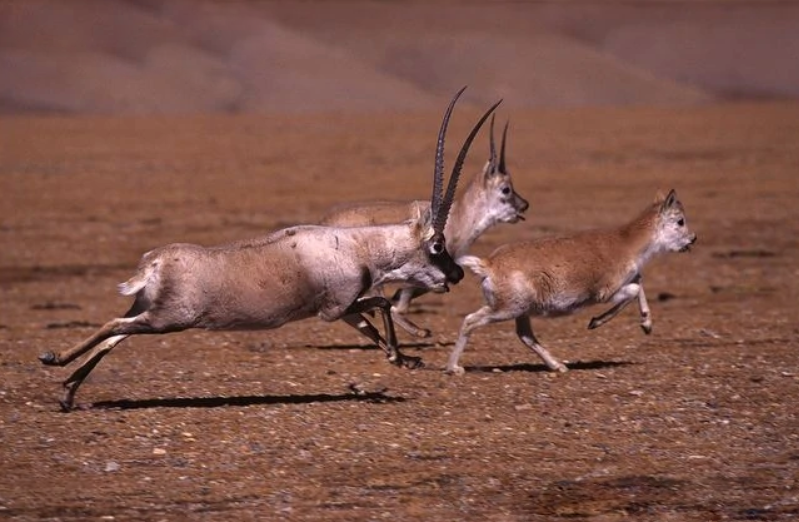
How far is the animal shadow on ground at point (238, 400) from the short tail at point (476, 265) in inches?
43.1

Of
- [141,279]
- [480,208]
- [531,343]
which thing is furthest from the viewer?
[480,208]

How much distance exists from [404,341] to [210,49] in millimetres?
A: 71838

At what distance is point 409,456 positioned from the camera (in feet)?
30.7

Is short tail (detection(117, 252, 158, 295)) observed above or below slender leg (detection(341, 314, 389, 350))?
above

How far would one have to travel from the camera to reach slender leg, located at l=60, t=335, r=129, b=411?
993 cm

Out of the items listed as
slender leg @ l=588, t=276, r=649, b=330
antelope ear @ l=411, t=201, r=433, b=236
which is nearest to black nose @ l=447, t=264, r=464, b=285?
antelope ear @ l=411, t=201, r=433, b=236

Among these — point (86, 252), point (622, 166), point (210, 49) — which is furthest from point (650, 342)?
point (210, 49)

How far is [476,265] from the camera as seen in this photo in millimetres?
11430

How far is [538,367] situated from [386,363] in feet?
4.02

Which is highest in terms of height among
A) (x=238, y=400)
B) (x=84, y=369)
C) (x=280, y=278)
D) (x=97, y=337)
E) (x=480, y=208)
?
(x=480, y=208)

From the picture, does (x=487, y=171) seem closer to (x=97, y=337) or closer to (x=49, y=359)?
(x=97, y=337)

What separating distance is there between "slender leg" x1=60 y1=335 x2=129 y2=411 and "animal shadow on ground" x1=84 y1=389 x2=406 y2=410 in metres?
0.16

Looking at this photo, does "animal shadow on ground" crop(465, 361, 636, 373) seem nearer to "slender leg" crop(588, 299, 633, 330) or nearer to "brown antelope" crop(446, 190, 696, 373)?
"brown antelope" crop(446, 190, 696, 373)

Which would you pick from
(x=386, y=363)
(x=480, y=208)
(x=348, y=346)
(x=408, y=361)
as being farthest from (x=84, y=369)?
(x=480, y=208)
